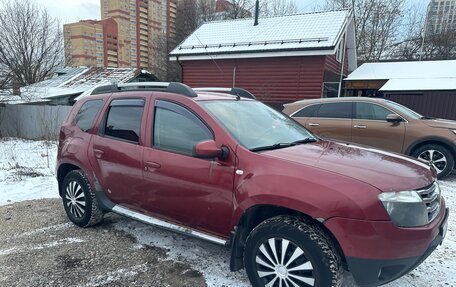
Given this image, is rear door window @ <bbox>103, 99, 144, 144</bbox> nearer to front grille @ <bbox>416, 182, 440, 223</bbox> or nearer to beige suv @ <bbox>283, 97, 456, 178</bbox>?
front grille @ <bbox>416, 182, 440, 223</bbox>

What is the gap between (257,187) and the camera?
2436 mm

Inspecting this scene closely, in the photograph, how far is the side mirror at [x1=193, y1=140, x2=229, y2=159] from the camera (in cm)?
255

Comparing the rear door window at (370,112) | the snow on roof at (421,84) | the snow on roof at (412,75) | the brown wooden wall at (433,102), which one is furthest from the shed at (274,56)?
the rear door window at (370,112)

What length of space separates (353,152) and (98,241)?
3049 millimetres

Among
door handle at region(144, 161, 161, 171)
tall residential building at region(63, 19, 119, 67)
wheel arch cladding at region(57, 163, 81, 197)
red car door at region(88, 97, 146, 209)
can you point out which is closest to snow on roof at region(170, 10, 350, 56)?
red car door at region(88, 97, 146, 209)

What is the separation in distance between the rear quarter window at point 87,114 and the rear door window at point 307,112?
4.68 metres

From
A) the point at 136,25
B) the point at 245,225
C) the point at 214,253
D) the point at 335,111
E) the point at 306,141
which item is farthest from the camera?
the point at 136,25

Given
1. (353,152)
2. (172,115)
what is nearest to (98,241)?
(172,115)

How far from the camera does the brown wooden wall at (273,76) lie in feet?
45.8

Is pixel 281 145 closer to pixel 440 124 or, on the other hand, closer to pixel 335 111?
pixel 335 111

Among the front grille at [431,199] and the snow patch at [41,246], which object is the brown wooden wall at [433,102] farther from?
the snow patch at [41,246]

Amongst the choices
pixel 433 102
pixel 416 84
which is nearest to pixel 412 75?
pixel 416 84

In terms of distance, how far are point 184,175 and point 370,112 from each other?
5222 mm

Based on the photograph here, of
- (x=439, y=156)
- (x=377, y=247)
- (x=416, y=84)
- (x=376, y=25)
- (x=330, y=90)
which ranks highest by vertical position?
(x=376, y=25)
